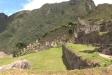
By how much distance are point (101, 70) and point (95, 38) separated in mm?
55672

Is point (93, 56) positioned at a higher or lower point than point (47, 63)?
higher

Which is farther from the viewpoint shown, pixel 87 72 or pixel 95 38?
pixel 95 38

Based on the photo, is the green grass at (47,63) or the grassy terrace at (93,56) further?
the green grass at (47,63)

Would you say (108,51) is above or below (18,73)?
below

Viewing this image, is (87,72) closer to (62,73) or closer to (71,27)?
(62,73)

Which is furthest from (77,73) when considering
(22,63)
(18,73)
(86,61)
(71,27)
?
(71,27)

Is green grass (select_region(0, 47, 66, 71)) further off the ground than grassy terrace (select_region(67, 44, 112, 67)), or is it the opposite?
grassy terrace (select_region(67, 44, 112, 67))

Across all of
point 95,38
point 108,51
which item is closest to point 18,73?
point 108,51

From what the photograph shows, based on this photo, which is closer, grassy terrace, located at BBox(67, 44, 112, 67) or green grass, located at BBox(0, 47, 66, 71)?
grassy terrace, located at BBox(67, 44, 112, 67)

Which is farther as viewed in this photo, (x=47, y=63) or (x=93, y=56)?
A: (x=47, y=63)

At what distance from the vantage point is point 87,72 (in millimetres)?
17188

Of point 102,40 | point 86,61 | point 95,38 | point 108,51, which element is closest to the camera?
point 86,61

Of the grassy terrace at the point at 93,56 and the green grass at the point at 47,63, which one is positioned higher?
the grassy terrace at the point at 93,56

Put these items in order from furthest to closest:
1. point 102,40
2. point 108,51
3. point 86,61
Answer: point 102,40 → point 108,51 → point 86,61
